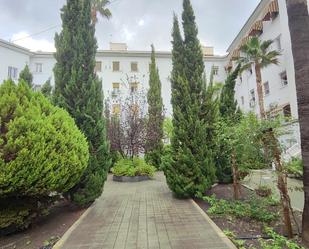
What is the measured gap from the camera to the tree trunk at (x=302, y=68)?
4.39 meters

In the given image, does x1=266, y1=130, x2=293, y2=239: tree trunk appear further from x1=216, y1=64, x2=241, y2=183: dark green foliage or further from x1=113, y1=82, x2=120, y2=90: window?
x1=113, y1=82, x2=120, y2=90: window

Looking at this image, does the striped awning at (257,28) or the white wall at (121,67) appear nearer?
the striped awning at (257,28)

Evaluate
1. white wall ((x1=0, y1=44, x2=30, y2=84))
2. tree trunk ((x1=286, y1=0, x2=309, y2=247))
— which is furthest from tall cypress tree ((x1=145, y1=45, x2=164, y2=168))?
white wall ((x1=0, y1=44, x2=30, y2=84))

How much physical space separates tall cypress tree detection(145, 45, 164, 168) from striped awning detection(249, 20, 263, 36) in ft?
29.3

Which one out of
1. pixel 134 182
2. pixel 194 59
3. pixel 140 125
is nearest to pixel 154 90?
pixel 140 125

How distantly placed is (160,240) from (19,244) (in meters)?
2.95

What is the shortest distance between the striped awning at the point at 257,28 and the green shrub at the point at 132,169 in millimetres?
14554

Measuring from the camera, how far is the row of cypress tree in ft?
28.2

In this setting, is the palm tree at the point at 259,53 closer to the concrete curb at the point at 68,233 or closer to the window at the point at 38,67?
the concrete curb at the point at 68,233

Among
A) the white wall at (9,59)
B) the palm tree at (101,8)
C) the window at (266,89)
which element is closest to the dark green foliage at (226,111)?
the window at (266,89)

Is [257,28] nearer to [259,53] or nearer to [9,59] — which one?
[259,53]

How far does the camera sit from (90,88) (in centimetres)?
813

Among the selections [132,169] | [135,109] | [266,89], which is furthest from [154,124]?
[266,89]

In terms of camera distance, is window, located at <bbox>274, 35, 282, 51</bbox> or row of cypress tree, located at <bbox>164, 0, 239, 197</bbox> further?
window, located at <bbox>274, 35, 282, 51</bbox>
